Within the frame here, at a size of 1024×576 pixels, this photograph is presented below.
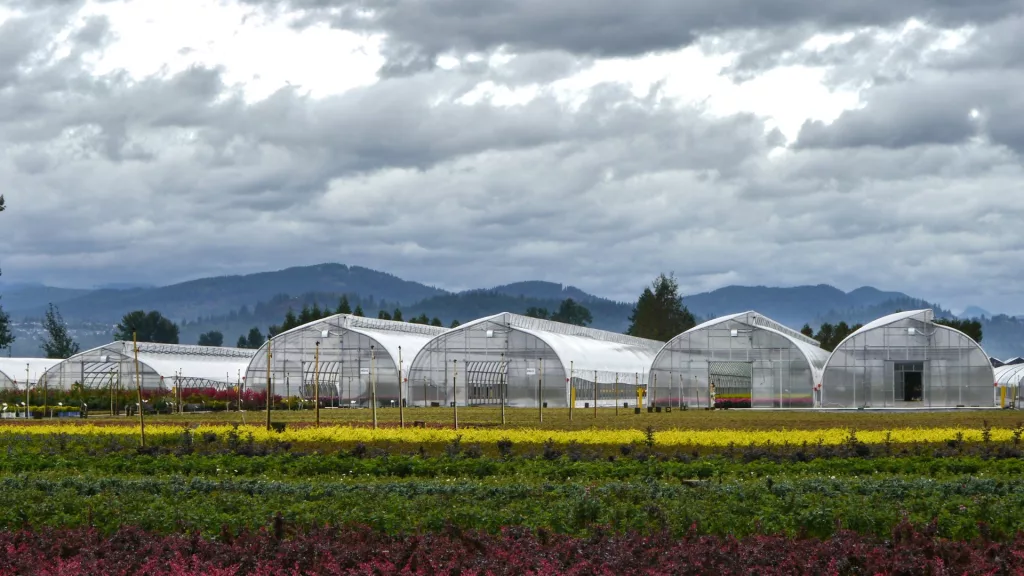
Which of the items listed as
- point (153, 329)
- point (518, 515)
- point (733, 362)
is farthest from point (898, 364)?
point (153, 329)

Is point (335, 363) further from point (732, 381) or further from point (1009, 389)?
point (1009, 389)

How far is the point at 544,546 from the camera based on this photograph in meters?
12.7

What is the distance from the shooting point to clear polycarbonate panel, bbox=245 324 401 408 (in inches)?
2985

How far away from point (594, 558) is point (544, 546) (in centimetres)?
122

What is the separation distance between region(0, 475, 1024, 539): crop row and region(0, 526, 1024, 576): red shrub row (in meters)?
1.01

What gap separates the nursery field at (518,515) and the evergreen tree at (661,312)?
132 m

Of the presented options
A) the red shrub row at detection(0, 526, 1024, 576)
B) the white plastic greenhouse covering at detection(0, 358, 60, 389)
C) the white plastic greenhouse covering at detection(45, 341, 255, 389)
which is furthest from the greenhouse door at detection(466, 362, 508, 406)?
the red shrub row at detection(0, 526, 1024, 576)

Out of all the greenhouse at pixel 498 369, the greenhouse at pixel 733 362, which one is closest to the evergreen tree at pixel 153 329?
the greenhouse at pixel 498 369

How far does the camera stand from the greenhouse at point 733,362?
72.3 meters

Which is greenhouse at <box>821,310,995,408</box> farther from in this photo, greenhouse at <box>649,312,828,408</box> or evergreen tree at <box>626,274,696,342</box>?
evergreen tree at <box>626,274,696,342</box>

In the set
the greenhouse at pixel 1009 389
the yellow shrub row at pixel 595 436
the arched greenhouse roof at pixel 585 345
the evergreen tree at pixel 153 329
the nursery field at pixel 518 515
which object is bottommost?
the greenhouse at pixel 1009 389

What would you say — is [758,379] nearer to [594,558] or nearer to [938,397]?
[938,397]

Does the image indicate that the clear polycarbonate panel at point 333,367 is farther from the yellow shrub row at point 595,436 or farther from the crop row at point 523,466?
the crop row at point 523,466

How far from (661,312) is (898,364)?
8552cm
